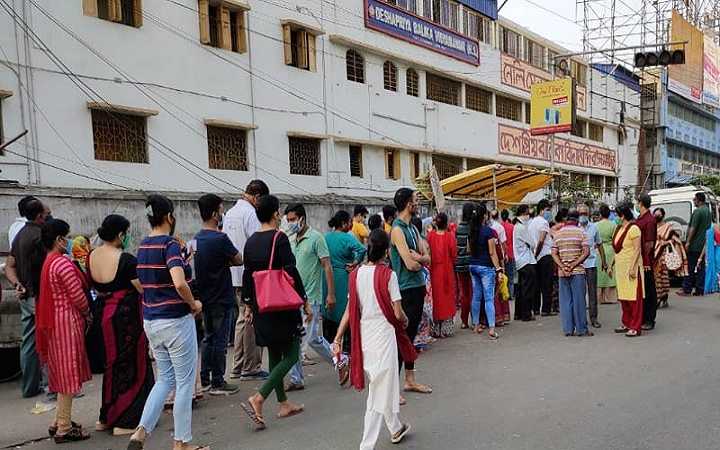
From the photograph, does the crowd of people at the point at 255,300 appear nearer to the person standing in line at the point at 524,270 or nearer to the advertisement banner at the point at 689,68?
the person standing in line at the point at 524,270

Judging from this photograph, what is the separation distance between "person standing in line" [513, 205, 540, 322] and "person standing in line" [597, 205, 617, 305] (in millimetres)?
1380

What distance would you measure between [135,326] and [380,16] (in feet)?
48.3

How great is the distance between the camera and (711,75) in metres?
35.0

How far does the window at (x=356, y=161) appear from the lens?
1694 cm

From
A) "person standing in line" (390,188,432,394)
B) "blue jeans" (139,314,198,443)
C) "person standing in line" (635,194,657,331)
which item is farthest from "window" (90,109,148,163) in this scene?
"person standing in line" (635,194,657,331)

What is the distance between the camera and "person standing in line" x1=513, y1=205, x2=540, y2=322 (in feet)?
28.8

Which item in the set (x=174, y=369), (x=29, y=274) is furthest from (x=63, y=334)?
(x=29, y=274)

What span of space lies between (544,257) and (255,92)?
26.9 ft

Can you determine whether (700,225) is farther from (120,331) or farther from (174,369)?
(120,331)

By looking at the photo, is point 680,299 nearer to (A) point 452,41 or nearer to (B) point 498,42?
(A) point 452,41

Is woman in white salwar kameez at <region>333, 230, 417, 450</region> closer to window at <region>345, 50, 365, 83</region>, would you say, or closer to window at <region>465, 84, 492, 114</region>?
window at <region>345, 50, 365, 83</region>

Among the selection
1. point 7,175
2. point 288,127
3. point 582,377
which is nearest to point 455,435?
point 582,377

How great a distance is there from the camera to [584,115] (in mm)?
29281

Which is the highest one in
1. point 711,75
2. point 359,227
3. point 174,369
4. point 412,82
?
point 711,75
